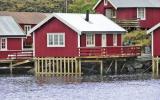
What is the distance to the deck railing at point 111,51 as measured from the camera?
70.4 meters

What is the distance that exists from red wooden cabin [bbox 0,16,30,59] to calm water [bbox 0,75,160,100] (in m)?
9.23

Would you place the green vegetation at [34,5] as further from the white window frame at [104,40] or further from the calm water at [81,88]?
the calm water at [81,88]

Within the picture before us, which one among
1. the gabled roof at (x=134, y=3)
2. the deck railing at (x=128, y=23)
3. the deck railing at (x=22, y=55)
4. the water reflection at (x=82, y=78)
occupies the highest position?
the gabled roof at (x=134, y=3)

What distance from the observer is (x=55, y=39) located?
7269 centimetres

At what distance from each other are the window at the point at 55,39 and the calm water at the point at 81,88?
5105 millimetres

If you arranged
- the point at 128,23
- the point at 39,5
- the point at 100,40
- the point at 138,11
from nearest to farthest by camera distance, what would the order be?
the point at 100,40
the point at 128,23
the point at 138,11
the point at 39,5

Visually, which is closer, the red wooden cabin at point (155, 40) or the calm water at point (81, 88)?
the calm water at point (81, 88)

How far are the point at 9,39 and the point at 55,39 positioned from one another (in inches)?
372

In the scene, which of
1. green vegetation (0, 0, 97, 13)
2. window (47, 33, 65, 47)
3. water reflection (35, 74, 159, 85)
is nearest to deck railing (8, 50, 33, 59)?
window (47, 33, 65, 47)

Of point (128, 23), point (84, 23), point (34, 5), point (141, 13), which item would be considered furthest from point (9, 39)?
point (34, 5)

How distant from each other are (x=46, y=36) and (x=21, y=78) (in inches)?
273

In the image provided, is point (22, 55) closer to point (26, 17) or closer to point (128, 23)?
point (128, 23)

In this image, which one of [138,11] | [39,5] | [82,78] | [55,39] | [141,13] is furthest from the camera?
[39,5]

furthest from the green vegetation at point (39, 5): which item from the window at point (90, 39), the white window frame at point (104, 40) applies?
the window at point (90, 39)
